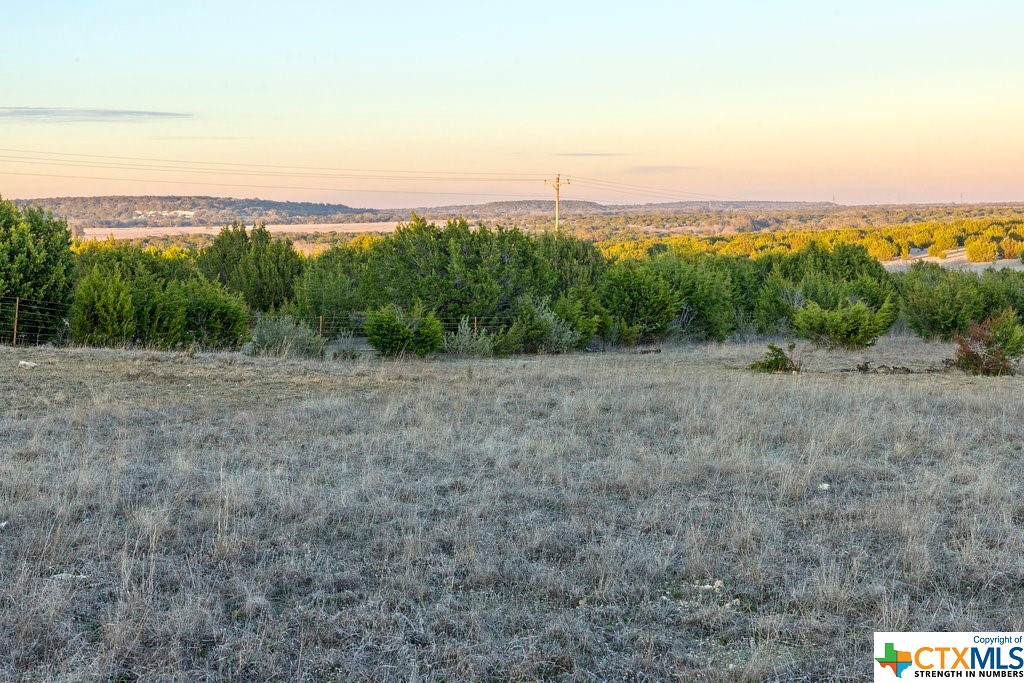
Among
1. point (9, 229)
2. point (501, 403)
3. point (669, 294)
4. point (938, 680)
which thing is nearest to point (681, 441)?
point (501, 403)

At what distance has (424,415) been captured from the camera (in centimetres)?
1009

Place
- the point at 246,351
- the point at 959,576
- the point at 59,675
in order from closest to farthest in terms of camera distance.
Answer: the point at 59,675 < the point at 959,576 < the point at 246,351

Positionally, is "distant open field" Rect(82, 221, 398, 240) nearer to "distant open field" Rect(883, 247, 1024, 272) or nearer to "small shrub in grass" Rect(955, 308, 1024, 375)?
"distant open field" Rect(883, 247, 1024, 272)

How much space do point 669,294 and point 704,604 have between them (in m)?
23.1

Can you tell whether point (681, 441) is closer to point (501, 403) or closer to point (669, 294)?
point (501, 403)

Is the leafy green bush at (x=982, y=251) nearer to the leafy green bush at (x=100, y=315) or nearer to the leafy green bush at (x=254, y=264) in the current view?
the leafy green bush at (x=254, y=264)

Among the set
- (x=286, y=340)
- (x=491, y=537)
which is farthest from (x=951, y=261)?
(x=491, y=537)

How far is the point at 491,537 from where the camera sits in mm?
5438

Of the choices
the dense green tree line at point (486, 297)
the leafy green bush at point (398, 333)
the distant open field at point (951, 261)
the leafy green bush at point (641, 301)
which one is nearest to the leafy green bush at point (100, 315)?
the dense green tree line at point (486, 297)

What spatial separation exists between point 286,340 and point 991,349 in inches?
595

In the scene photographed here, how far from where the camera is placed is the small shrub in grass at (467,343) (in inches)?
818

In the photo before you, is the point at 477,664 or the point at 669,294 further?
the point at 669,294

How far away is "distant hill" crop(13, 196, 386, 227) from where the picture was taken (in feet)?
308

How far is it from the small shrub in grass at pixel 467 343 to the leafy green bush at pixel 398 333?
0.86 metres
